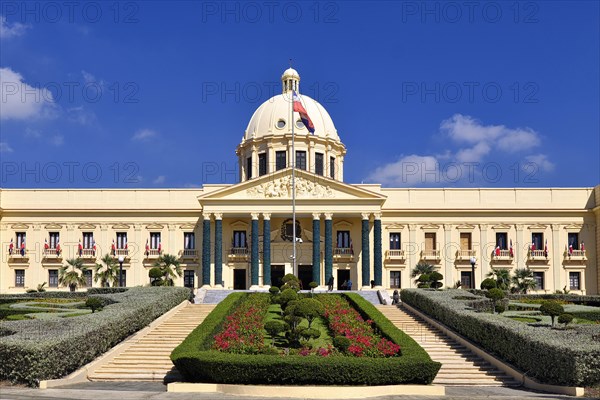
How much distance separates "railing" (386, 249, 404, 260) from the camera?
5978 centimetres

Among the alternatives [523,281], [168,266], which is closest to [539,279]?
[523,281]

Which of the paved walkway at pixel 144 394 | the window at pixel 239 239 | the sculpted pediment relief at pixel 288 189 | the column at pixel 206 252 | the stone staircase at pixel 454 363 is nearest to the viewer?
the paved walkway at pixel 144 394

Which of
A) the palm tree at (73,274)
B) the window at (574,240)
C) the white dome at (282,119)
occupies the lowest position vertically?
the palm tree at (73,274)

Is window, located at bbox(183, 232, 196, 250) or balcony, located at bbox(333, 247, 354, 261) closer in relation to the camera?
balcony, located at bbox(333, 247, 354, 261)

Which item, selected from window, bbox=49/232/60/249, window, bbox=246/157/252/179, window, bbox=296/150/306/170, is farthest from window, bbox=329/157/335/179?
window, bbox=49/232/60/249

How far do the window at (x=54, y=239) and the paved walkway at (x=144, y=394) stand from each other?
3849 centimetres

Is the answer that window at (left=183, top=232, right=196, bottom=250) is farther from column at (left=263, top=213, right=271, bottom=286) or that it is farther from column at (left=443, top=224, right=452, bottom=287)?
column at (left=443, top=224, right=452, bottom=287)

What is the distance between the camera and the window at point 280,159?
213 ft

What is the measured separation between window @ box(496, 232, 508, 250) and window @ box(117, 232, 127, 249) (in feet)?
101

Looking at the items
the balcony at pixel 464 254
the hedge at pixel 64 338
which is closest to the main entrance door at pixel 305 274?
the balcony at pixel 464 254

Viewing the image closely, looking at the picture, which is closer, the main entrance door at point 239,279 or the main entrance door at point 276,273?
the main entrance door at point 276,273

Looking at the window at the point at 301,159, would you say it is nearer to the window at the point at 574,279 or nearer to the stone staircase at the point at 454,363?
the window at the point at 574,279

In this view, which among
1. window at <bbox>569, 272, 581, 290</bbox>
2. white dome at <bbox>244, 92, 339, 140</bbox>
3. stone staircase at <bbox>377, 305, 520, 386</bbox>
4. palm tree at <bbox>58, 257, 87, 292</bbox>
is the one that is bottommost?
stone staircase at <bbox>377, 305, 520, 386</bbox>

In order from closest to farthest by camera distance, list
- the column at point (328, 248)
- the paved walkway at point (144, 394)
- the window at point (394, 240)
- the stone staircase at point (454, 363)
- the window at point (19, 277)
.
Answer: the paved walkway at point (144, 394), the stone staircase at point (454, 363), the column at point (328, 248), the window at point (19, 277), the window at point (394, 240)
